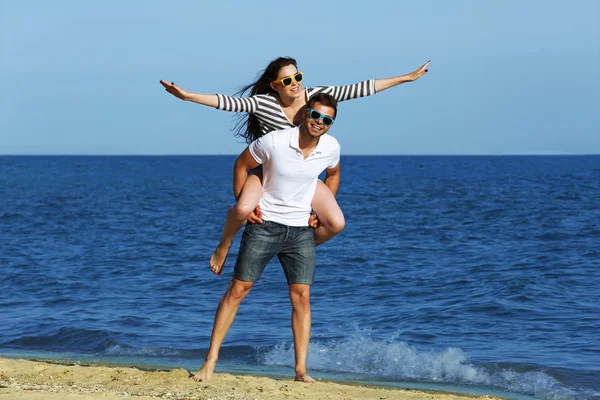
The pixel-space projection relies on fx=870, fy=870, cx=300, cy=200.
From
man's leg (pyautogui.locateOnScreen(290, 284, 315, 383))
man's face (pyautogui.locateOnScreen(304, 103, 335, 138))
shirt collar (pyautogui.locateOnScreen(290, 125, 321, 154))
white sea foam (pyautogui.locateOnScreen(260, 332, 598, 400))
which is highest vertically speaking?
man's face (pyautogui.locateOnScreen(304, 103, 335, 138))

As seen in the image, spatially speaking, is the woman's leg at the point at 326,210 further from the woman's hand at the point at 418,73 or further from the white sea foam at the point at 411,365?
the white sea foam at the point at 411,365

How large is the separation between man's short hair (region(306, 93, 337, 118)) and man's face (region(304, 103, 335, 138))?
0.08ft

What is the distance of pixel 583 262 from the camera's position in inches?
715

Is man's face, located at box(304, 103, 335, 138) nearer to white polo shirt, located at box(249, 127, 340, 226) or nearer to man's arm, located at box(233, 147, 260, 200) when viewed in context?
white polo shirt, located at box(249, 127, 340, 226)

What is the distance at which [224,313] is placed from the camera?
683 cm

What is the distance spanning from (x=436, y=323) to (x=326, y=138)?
6.33m

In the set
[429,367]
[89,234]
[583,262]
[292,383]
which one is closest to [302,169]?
[292,383]

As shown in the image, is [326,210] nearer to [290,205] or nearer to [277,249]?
[290,205]

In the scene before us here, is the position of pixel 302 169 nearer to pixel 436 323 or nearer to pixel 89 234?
pixel 436 323

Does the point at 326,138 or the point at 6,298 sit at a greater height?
the point at 326,138

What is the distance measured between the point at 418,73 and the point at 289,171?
53.6 inches

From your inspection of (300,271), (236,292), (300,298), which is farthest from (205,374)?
(300,271)

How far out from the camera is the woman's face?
6355 millimetres

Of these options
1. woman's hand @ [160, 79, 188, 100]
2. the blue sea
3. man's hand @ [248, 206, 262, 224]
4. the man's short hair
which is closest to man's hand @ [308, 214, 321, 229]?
man's hand @ [248, 206, 262, 224]
